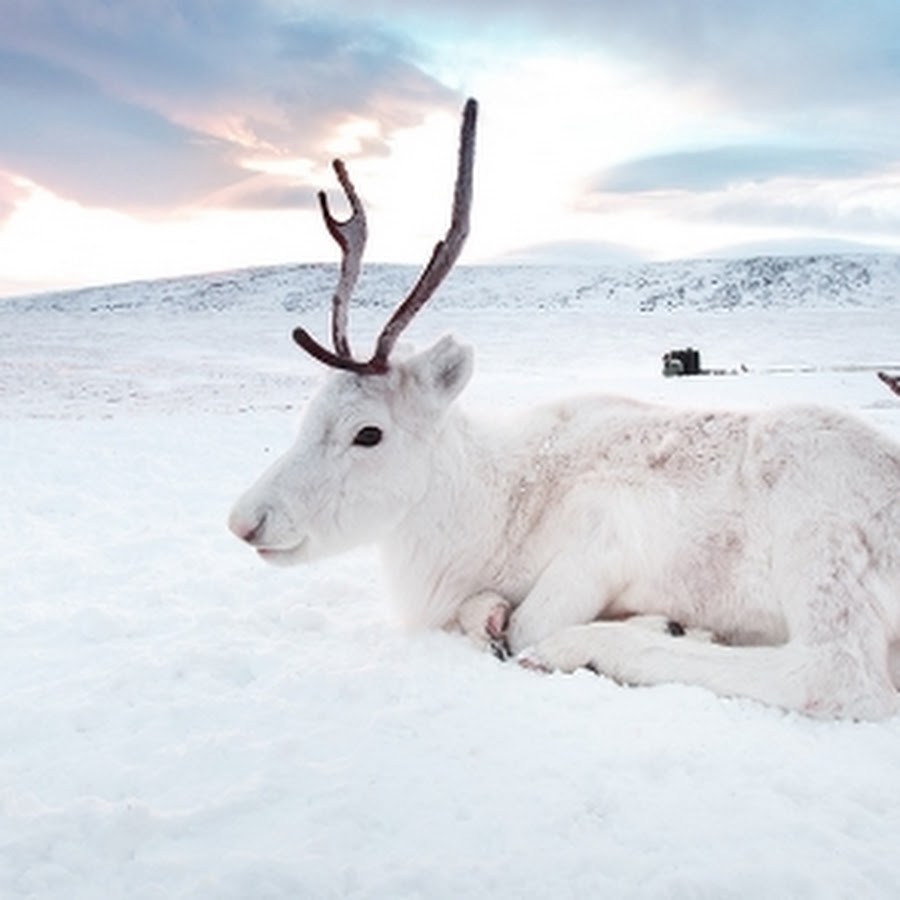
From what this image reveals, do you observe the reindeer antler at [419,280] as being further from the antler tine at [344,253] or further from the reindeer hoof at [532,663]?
the reindeer hoof at [532,663]

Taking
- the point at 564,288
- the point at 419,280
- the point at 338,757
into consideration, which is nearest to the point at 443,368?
the point at 419,280

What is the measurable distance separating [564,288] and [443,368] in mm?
51228

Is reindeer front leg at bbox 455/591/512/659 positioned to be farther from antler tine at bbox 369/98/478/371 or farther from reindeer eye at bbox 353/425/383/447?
antler tine at bbox 369/98/478/371

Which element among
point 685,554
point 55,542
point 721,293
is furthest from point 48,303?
point 685,554

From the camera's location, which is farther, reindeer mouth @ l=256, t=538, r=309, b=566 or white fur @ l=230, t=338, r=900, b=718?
reindeer mouth @ l=256, t=538, r=309, b=566

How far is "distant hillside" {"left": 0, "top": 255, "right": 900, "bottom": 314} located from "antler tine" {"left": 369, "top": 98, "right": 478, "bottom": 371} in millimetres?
43285

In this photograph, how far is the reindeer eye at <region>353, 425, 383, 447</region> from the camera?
4227mm

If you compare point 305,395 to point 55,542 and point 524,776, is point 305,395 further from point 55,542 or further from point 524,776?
point 524,776

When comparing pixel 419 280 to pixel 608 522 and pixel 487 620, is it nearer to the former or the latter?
pixel 608 522

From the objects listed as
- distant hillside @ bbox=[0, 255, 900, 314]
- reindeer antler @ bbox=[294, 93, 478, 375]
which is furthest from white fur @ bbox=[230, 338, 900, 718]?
distant hillside @ bbox=[0, 255, 900, 314]

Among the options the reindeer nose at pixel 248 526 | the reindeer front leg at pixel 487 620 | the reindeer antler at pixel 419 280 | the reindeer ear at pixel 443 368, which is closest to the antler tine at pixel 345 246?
the reindeer antler at pixel 419 280

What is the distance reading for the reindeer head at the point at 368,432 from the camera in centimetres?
411

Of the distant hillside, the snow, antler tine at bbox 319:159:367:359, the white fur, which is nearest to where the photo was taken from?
the snow

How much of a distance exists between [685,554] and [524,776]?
5.02 ft
